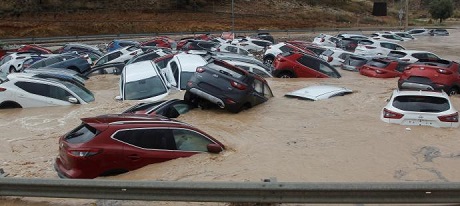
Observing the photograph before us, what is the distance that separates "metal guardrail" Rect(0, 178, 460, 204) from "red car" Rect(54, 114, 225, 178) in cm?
149

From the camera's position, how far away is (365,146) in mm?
10812

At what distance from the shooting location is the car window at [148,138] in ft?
26.1

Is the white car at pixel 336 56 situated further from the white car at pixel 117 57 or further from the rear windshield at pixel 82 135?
the rear windshield at pixel 82 135

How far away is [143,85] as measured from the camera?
15383mm

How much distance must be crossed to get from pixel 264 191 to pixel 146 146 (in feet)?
9.41

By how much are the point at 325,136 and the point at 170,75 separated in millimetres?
6857

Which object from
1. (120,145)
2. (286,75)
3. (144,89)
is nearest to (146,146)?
(120,145)

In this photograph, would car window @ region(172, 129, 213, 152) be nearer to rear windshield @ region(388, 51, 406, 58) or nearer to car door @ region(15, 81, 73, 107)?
car door @ region(15, 81, 73, 107)

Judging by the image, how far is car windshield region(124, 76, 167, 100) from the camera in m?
15.1

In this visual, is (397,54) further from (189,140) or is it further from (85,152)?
(85,152)

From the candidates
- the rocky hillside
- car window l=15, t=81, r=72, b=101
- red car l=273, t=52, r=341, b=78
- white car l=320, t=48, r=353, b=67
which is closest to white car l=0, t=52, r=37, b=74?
car window l=15, t=81, r=72, b=101

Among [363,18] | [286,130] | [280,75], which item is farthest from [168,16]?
[286,130]

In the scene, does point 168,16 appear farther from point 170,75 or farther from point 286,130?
point 286,130

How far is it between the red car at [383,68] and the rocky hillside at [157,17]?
3712 centimetres
